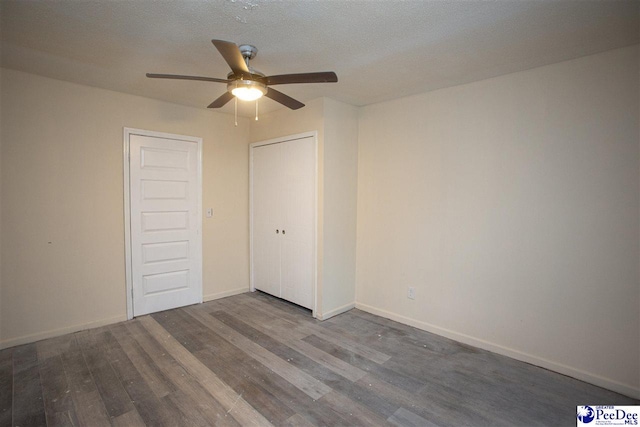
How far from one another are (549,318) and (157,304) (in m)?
3.93

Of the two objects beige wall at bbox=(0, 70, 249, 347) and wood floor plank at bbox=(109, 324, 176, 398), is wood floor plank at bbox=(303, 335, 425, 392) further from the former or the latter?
beige wall at bbox=(0, 70, 249, 347)

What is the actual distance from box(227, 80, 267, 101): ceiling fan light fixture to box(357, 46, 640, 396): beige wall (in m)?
1.76

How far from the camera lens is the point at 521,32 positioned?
2020 millimetres

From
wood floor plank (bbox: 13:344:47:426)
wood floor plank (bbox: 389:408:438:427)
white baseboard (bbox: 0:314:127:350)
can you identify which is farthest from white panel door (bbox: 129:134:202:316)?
wood floor plank (bbox: 389:408:438:427)

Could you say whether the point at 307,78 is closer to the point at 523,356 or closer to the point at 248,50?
the point at 248,50

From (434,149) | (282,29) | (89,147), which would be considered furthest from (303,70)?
(89,147)

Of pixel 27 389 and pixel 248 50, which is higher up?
pixel 248 50

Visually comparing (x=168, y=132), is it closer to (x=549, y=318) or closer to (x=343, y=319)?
(x=343, y=319)

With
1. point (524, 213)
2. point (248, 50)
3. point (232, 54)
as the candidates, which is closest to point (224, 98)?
point (248, 50)

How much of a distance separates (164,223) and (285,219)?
4.64 feet

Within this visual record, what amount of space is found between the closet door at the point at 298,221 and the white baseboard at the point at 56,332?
188 cm

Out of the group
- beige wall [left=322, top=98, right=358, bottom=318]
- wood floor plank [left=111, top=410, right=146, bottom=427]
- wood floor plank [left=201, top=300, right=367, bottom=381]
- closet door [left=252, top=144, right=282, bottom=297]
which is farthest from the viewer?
closet door [left=252, top=144, right=282, bottom=297]

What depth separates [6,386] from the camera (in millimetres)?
2266

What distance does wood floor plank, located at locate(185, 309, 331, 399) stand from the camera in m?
2.26
